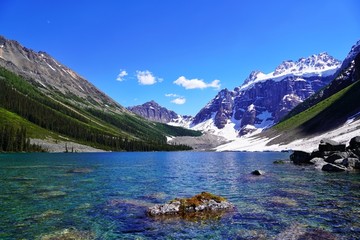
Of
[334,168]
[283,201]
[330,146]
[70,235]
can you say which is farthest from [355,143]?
[70,235]

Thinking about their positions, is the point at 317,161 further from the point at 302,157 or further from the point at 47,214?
the point at 47,214

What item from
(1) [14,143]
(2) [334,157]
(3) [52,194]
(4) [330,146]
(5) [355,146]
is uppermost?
(1) [14,143]

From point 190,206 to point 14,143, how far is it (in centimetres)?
17878

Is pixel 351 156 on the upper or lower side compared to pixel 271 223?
upper

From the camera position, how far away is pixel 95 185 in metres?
46.8

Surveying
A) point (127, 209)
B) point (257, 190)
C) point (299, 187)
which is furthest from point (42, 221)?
point (299, 187)

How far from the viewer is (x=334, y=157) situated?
71125mm

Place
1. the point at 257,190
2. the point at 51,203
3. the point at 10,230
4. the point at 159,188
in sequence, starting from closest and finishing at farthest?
the point at 10,230, the point at 51,203, the point at 257,190, the point at 159,188

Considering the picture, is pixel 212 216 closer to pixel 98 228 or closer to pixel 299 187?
pixel 98 228

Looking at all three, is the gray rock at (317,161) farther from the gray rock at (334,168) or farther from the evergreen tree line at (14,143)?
the evergreen tree line at (14,143)

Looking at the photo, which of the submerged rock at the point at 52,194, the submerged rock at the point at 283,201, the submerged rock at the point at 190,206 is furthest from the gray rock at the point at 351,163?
the submerged rock at the point at 52,194

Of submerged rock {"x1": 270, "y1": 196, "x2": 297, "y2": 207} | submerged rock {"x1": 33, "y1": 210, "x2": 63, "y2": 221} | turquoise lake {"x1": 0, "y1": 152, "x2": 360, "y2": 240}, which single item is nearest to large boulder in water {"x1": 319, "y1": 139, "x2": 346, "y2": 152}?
turquoise lake {"x1": 0, "y1": 152, "x2": 360, "y2": 240}

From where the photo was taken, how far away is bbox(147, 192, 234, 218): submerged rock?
27531mm

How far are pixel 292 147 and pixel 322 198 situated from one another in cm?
16953
